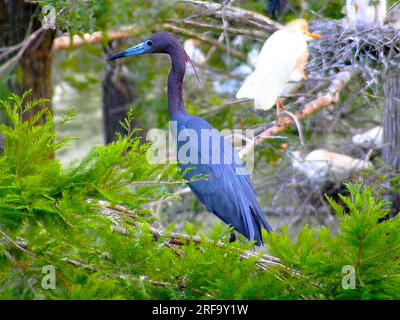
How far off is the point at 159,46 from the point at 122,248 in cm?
200

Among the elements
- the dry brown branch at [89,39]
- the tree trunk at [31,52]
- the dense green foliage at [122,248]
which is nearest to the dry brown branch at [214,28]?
the dry brown branch at [89,39]

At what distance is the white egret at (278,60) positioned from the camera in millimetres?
4086

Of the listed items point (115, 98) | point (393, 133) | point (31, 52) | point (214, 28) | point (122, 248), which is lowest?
point (122, 248)

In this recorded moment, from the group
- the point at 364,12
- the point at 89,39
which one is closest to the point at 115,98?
the point at 89,39

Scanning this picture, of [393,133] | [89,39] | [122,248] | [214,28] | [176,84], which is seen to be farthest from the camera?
[89,39]

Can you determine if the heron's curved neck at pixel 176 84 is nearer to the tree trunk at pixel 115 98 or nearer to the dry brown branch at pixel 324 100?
the dry brown branch at pixel 324 100

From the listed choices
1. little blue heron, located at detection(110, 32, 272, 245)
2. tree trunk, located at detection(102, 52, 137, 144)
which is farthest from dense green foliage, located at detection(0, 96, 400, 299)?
tree trunk, located at detection(102, 52, 137, 144)

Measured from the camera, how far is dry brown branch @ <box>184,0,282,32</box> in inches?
173

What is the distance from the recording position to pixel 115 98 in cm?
798

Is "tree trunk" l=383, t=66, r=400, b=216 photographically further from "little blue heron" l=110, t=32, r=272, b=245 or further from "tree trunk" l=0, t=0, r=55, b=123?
"tree trunk" l=0, t=0, r=55, b=123

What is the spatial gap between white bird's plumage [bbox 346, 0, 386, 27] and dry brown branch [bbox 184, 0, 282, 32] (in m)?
0.36

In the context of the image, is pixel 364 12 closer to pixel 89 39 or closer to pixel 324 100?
pixel 324 100

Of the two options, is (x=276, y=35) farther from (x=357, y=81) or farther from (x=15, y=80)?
(x=15, y=80)

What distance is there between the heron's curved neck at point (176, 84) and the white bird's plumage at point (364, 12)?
86 cm
